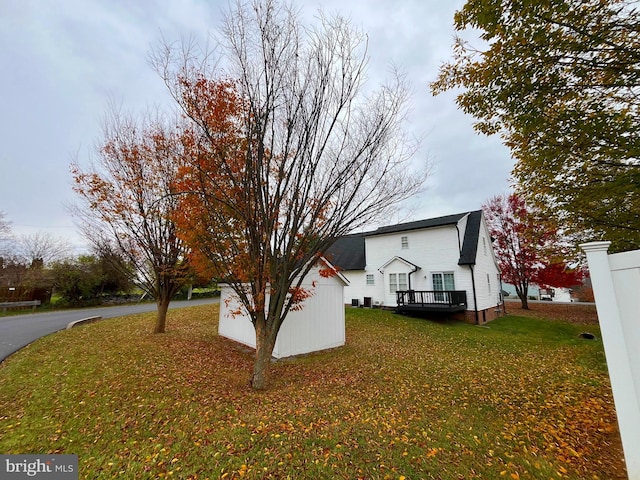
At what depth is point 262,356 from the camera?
5.84m

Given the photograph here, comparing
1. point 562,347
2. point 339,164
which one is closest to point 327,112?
point 339,164

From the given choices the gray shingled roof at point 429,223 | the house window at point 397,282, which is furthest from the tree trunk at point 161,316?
the gray shingled roof at point 429,223

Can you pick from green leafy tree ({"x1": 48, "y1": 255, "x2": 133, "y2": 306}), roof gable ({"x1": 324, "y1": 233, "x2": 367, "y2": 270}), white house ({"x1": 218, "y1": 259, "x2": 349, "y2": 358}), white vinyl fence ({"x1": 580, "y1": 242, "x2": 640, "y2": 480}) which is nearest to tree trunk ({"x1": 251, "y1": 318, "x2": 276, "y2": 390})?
white house ({"x1": 218, "y1": 259, "x2": 349, "y2": 358})

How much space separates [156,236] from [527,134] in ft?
38.4

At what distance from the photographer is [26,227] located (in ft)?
90.5

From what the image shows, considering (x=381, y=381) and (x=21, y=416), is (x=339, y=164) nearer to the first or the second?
(x=381, y=381)

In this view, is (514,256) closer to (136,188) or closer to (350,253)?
(350,253)

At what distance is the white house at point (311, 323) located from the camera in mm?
8633

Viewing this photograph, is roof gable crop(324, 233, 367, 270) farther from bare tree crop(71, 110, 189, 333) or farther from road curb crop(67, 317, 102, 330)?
road curb crop(67, 317, 102, 330)

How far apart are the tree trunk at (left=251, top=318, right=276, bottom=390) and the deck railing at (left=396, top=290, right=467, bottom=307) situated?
1165 centimetres

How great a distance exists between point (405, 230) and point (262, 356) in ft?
46.5

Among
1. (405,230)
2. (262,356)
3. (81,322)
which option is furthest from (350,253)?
(81,322)

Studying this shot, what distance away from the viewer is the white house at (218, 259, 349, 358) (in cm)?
A: 863

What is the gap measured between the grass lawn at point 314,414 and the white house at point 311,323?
664mm
